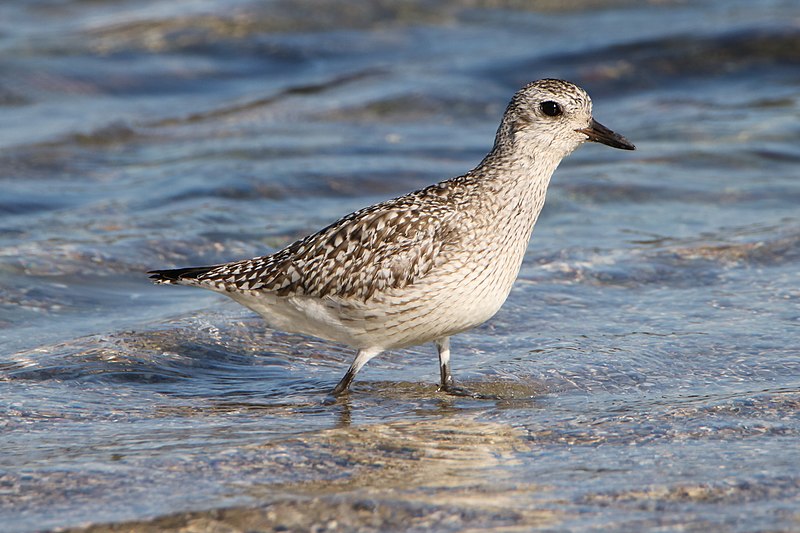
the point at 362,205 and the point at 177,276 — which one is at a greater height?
the point at 362,205

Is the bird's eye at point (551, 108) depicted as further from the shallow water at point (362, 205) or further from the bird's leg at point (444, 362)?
the shallow water at point (362, 205)

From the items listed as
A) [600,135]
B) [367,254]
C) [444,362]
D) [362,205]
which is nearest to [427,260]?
[367,254]

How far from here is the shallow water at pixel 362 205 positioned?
20.1 feet

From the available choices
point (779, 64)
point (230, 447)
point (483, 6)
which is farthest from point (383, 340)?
point (483, 6)

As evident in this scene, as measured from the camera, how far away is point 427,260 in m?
7.61

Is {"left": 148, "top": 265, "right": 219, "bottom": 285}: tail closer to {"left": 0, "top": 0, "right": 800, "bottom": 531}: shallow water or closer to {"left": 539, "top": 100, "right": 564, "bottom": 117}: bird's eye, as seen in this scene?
{"left": 0, "top": 0, "right": 800, "bottom": 531}: shallow water

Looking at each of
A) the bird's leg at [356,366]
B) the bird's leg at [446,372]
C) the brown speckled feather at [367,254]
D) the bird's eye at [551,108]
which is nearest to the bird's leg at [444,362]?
the bird's leg at [446,372]

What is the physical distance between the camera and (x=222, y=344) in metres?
9.23

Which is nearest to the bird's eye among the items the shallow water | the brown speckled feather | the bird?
the bird

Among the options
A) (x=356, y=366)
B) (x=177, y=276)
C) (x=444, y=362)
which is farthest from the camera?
(x=177, y=276)

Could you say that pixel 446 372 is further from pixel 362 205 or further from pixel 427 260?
pixel 362 205

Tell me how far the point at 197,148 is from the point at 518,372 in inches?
331

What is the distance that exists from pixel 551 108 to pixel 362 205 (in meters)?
Answer: 5.51

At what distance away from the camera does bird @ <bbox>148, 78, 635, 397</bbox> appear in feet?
24.9
